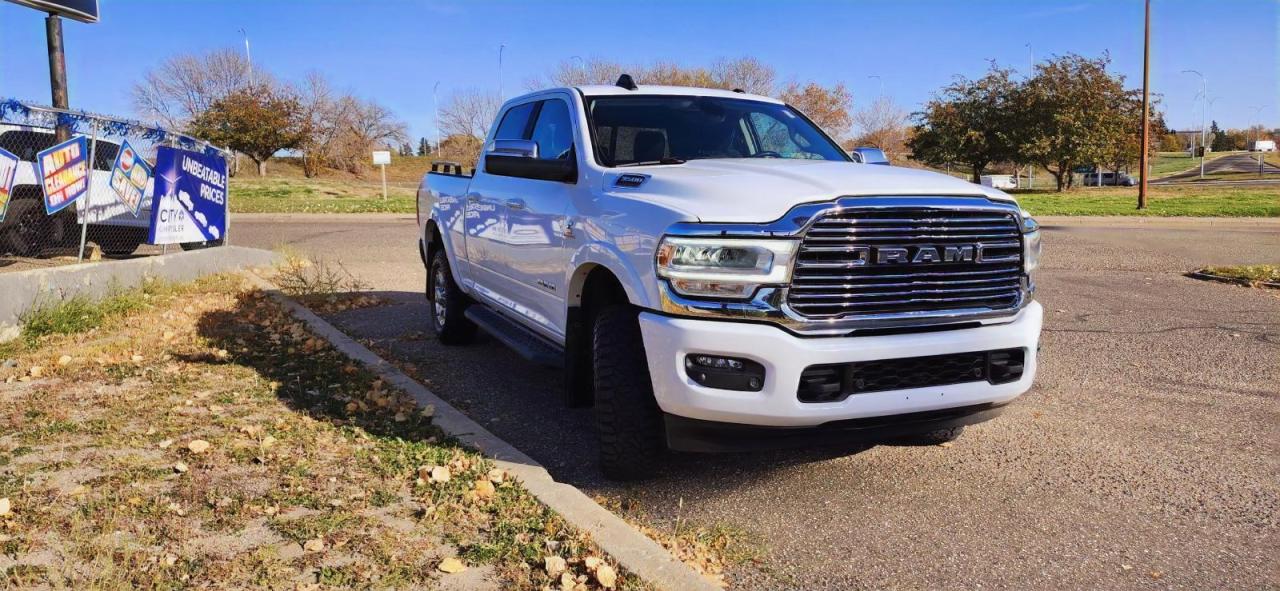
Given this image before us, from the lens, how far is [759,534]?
356 centimetres

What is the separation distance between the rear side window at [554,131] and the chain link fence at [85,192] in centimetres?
507

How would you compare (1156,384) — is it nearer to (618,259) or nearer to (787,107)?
(787,107)

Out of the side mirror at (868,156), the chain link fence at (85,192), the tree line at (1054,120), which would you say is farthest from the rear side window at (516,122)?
the tree line at (1054,120)

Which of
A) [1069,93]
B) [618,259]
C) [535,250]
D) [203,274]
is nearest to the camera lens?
[618,259]

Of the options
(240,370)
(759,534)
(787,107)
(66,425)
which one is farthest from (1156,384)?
(66,425)

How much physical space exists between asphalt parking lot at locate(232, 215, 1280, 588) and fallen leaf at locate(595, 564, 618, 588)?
452 millimetres

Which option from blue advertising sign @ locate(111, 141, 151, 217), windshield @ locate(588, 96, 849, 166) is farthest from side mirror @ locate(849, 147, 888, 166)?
blue advertising sign @ locate(111, 141, 151, 217)

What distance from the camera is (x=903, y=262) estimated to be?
3.60 metres

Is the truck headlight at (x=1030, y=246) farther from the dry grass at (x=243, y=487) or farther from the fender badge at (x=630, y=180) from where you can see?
the dry grass at (x=243, y=487)

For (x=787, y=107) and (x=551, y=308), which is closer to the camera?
(x=551, y=308)

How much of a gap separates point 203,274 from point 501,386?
19.7ft

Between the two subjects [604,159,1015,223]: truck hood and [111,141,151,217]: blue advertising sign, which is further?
[111,141,151,217]: blue advertising sign

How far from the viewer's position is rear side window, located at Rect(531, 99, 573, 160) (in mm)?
5137

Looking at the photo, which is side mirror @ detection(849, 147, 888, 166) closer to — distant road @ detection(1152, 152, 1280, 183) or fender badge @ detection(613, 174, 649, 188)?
fender badge @ detection(613, 174, 649, 188)
